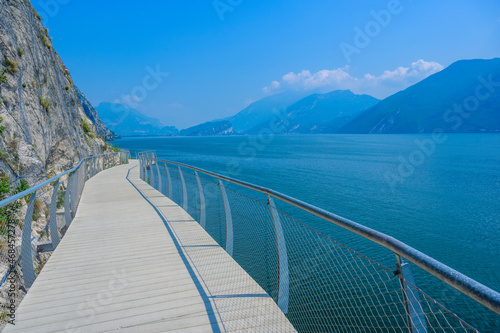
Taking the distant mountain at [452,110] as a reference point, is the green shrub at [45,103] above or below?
below

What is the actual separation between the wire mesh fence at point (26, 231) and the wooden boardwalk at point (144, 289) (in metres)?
0.28

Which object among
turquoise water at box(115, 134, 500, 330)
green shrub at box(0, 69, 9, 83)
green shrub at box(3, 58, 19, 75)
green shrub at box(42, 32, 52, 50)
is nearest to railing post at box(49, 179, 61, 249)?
green shrub at box(0, 69, 9, 83)

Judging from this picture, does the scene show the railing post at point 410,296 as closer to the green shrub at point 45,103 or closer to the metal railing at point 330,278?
the metal railing at point 330,278

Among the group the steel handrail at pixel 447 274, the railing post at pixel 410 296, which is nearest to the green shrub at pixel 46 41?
the steel handrail at pixel 447 274

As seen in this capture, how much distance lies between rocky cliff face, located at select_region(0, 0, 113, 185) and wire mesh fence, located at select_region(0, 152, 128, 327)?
3.80 feet

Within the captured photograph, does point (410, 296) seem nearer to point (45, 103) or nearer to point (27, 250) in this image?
point (27, 250)

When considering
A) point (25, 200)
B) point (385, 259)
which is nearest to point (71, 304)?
point (25, 200)

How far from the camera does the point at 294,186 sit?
26.2 meters

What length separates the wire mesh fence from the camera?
3250 millimetres

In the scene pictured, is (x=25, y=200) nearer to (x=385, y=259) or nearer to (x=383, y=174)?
(x=385, y=259)

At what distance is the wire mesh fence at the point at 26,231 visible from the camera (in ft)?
10.7

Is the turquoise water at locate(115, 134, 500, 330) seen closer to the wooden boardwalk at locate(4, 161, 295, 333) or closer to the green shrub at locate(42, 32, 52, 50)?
→ the wooden boardwalk at locate(4, 161, 295, 333)

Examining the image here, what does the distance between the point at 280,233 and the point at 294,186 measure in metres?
23.3

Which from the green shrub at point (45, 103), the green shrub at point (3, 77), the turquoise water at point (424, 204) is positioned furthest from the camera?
the green shrub at point (45, 103)
